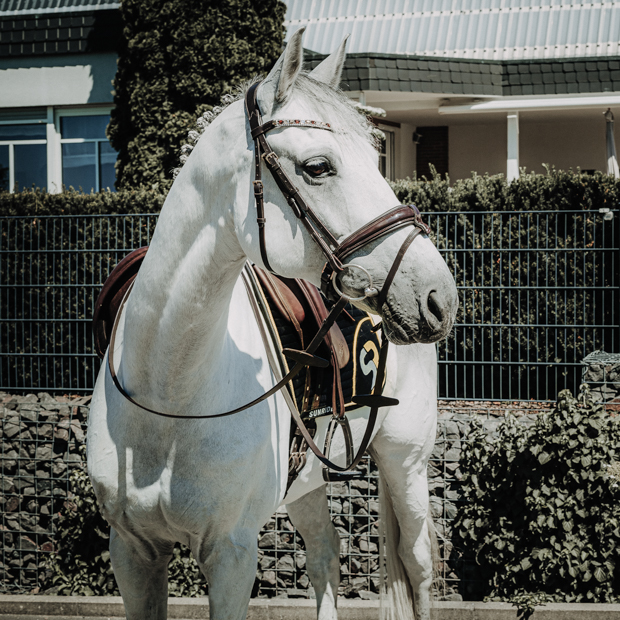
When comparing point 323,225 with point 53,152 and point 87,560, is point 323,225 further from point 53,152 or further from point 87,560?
point 53,152

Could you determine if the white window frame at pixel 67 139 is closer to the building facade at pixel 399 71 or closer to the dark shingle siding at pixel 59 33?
the building facade at pixel 399 71

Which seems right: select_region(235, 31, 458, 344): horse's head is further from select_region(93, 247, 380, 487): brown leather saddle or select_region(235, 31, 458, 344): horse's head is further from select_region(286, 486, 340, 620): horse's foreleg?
select_region(286, 486, 340, 620): horse's foreleg

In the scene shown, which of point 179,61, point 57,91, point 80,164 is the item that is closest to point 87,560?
point 179,61

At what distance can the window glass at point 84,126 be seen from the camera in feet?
41.3

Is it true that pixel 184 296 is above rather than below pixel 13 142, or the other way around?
below

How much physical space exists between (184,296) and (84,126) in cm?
1154

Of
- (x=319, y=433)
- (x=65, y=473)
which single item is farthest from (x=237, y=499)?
(x=65, y=473)

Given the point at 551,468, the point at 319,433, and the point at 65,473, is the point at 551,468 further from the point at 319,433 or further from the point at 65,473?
the point at 65,473

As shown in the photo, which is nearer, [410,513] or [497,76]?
[410,513]

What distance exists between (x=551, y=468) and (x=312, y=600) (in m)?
1.66

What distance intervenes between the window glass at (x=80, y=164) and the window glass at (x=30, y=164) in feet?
1.49

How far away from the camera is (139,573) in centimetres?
244

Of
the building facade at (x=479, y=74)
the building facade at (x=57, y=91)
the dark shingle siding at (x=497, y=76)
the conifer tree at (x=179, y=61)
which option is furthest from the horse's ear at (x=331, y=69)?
the building facade at (x=57, y=91)

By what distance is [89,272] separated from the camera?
6.43m
